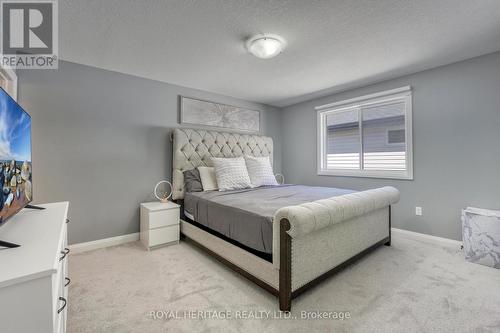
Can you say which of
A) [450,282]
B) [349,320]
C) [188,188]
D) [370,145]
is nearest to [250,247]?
[349,320]

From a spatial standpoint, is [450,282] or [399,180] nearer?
[450,282]

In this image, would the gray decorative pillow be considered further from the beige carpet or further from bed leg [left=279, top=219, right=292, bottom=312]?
bed leg [left=279, top=219, right=292, bottom=312]

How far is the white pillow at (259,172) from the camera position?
134 inches

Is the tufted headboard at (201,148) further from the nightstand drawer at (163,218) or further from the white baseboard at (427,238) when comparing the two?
the white baseboard at (427,238)

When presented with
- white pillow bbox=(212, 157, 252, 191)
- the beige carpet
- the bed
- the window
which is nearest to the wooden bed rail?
the bed

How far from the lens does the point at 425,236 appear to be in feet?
9.57

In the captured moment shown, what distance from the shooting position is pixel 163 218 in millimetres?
2775

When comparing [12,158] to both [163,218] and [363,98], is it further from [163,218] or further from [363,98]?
[363,98]

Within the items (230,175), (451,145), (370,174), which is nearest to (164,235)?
(230,175)

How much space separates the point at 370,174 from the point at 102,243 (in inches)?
154

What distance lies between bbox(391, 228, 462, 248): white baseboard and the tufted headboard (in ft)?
8.20

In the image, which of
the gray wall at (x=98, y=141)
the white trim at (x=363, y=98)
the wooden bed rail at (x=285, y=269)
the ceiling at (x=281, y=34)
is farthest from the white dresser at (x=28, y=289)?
the white trim at (x=363, y=98)

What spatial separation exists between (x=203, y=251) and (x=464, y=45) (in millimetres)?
3616

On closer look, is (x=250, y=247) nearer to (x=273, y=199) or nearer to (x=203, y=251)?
(x=273, y=199)
